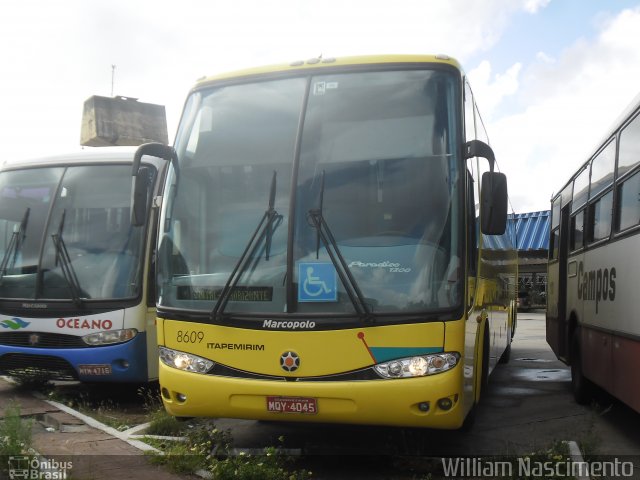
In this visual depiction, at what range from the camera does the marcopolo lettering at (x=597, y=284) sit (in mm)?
6242

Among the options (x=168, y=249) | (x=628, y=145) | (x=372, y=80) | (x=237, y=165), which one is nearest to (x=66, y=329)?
(x=168, y=249)

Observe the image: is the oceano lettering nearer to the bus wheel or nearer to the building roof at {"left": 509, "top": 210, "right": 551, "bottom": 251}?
the bus wheel

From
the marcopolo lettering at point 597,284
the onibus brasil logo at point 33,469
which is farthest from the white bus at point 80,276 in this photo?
the marcopolo lettering at point 597,284

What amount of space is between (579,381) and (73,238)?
635 cm

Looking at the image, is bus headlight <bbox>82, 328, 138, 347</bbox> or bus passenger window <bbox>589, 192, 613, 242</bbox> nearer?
bus passenger window <bbox>589, 192, 613, 242</bbox>

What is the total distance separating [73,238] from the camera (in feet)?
26.1

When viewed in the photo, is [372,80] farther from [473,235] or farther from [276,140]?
[473,235]

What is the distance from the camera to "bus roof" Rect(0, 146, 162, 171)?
816 centimetres

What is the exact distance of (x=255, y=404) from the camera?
5152mm

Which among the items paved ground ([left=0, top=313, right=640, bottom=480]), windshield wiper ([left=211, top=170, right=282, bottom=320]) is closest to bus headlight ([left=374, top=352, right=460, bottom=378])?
paved ground ([left=0, top=313, right=640, bottom=480])

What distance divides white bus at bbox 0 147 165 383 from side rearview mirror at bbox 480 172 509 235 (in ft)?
13.7

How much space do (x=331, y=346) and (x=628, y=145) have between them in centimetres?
343

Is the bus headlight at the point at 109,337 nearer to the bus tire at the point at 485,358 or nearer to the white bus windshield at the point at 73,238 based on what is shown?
the white bus windshield at the point at 73,238

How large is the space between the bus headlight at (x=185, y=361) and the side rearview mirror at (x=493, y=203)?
2433 millimetres
